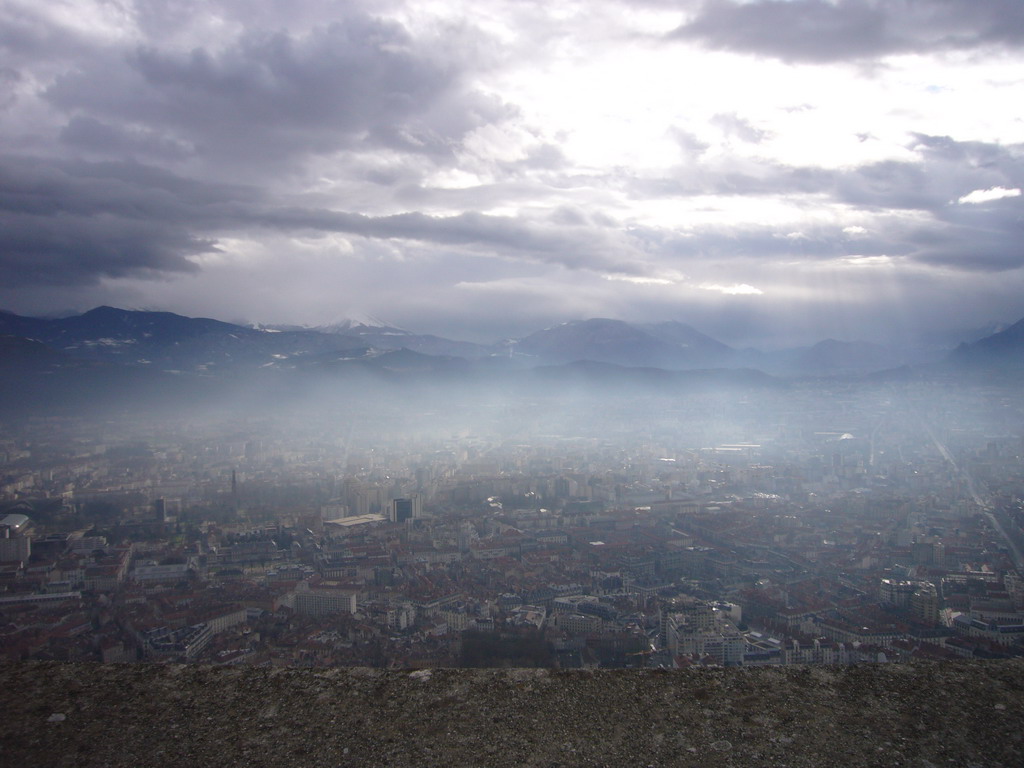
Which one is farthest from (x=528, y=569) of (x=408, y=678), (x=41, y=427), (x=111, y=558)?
(x=41, y=427)

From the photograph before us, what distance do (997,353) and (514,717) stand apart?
46487 mm

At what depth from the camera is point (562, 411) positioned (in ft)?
144

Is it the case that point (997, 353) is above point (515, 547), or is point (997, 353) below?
above

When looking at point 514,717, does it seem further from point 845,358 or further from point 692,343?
point 692,343

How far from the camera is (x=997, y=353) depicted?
39.2 m

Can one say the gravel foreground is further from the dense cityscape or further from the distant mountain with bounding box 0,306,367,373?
the distant mountain with bounding box 0,306,367,373

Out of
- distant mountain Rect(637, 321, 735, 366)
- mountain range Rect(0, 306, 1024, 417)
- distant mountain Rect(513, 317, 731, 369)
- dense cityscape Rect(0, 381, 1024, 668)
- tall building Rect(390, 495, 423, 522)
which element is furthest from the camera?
distant mountain Rect(637, 321, 735, 366)

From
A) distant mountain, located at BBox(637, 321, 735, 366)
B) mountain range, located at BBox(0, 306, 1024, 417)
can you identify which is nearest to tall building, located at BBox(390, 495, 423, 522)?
mountain range, located at BBox(0, 306, 1024, 417)

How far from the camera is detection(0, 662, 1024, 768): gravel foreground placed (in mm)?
1635

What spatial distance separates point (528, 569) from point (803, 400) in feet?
113

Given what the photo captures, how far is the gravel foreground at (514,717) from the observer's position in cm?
163

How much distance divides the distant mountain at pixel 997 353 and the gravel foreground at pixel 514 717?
41.6 m

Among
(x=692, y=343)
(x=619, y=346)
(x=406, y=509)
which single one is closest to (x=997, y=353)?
(x=406, y=509)

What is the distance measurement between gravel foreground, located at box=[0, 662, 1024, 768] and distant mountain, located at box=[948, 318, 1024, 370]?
136 ft
